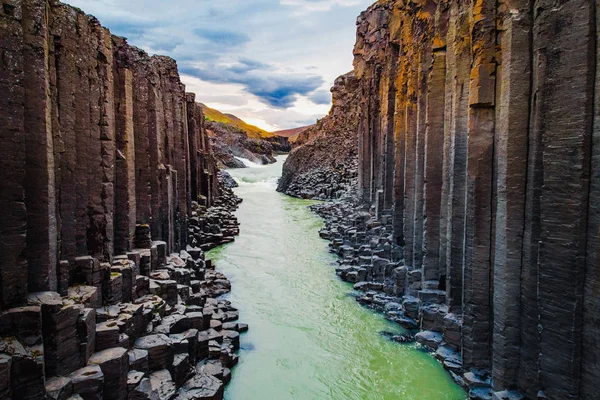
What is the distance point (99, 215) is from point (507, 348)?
8.33 meters

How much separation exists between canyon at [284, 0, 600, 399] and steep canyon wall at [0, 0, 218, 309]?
24.3 ft

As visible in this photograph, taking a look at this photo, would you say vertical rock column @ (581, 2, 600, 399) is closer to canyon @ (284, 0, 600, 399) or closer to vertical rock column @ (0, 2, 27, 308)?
canyon @ (284, 0, 600, 399)

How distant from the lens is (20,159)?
561cm

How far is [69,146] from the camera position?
7.51 metres

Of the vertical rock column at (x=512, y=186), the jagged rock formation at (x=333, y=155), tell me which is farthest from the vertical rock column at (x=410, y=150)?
the jagged rock formation at (x=333, y=155)

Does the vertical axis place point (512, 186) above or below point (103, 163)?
below

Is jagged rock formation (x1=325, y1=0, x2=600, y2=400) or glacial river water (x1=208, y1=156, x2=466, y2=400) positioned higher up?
jagged rock formation (x1=325, y1=0, x2=600, y2=400)

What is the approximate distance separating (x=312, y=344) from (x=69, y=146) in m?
7.18

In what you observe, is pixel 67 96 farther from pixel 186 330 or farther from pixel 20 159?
pixel 186 330

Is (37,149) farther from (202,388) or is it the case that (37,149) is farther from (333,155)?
(333,155)

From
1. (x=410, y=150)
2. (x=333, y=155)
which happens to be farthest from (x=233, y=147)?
(x=410, y=150)

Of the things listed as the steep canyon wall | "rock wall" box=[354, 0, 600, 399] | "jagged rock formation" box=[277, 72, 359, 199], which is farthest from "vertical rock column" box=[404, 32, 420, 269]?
"jagged rock formation" box=[277, 72, 359, 199]

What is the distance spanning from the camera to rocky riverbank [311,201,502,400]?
8438 mm

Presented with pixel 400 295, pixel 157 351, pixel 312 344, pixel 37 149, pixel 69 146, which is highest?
pixel 69 146
